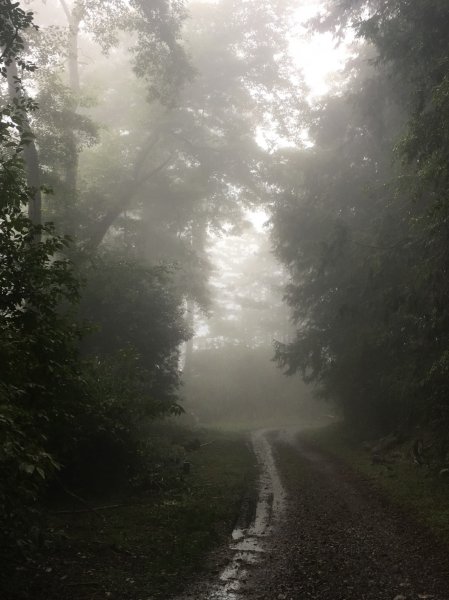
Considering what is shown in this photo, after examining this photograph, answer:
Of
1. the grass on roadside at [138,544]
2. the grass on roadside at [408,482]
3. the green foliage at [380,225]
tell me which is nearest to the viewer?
the grass on roadside at [138,544]

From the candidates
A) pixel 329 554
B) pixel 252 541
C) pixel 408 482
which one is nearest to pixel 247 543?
pixel 252 541

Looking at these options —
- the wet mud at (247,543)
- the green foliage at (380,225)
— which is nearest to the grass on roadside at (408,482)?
the green foliage at (380,225)

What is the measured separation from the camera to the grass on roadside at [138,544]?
17.9 feet

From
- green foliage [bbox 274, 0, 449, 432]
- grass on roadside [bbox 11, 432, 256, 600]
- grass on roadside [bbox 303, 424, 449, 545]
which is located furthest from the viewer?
green foliage [bbox 274, 0, 449, 432]

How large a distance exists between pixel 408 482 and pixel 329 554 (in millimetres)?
5059

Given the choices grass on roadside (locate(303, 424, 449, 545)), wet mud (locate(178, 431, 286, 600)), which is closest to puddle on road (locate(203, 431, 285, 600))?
wet mud (locate(178, 431, 286, 600))

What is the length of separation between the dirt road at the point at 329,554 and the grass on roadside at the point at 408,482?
1.18 feet

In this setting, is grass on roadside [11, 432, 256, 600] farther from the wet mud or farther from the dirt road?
the dirt road

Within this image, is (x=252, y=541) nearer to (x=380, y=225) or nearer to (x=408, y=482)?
(x=408, y=482)

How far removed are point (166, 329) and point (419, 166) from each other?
11761 millimetres

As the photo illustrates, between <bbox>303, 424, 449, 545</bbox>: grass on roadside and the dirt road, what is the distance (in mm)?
359

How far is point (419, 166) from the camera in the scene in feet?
33.9

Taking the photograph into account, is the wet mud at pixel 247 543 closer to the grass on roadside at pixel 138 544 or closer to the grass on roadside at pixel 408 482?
the grass on roadside at pixel 138 544

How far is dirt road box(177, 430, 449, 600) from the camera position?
18.0 ft
